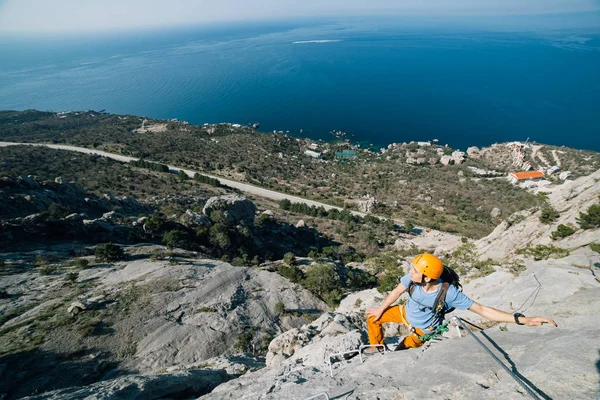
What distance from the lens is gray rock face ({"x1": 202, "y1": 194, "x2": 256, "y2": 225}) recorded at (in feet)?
107

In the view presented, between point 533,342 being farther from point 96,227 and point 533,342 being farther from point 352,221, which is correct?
point 352,221

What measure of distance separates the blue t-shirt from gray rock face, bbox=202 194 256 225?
1097 inches

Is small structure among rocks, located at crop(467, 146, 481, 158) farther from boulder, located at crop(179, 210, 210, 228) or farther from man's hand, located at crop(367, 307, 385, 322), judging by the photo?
man's hand, located at crop(367, 307, 385, 322)

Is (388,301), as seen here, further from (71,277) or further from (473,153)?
(473,153)

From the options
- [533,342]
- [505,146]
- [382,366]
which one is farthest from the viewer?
[505,146]

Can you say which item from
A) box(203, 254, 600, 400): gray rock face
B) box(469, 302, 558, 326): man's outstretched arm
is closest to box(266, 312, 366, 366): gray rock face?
box(203, 254, 600, 400): gray rock face

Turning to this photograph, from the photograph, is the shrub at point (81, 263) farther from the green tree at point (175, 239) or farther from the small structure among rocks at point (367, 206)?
the small structure among rocks at point (367, 206)

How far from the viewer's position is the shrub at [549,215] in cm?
1867

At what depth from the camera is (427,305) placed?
18.8 ft

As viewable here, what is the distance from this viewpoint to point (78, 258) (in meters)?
19.1

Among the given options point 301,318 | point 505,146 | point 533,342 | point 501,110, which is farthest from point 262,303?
point 501,110

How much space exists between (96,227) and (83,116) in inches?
4244

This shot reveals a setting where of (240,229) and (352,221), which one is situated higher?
(240,229)

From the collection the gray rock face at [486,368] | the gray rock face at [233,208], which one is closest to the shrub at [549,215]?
the gray rock face at [486,368]
